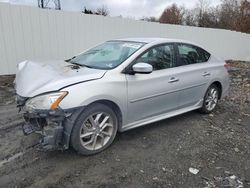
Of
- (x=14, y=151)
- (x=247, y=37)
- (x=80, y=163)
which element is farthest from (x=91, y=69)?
(x=247, y=37)

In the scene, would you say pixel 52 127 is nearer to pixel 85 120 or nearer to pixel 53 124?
pixel 53 124

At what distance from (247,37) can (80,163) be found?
19.4m

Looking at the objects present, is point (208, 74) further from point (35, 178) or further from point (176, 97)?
point (35, 178)

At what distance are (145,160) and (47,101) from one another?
152cm

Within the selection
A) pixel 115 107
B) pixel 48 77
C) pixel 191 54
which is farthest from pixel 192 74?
pixel 48 77

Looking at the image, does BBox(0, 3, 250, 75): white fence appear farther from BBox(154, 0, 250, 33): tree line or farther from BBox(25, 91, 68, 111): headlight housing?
BBox(154, 0, 250, 33): tree line

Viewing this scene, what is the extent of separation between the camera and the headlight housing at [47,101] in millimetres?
2941

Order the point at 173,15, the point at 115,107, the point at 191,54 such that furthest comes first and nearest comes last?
the point at 173,15, the point at 191,54, the point at 115,107

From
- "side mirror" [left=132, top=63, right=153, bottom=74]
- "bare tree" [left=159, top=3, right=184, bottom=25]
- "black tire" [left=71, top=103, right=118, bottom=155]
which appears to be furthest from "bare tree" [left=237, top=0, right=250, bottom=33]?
"black tire" [left=71, top=103, right=118, bottom=155]

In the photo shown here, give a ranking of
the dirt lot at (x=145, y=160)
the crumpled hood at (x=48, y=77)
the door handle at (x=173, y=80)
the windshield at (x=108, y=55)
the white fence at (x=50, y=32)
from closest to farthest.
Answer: the dirt lot at (x=145, y=160), the crumpled hood at (x=48, y=77), the windshield at (x=108, y=55), the door handle at (x=173, y=80), the white fence at (x=50, y=32)

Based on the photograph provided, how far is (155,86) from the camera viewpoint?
12.9 feet

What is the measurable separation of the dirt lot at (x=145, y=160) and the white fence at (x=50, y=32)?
10.0 ft

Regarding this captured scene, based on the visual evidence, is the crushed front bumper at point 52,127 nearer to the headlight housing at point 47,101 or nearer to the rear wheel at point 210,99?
the headlight housing at point 47,101

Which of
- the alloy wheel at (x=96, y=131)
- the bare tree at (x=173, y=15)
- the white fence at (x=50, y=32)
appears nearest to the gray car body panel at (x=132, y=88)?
the alloy wheel at (x=96, y=131)
